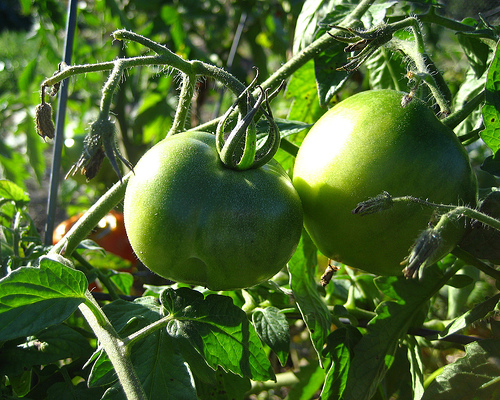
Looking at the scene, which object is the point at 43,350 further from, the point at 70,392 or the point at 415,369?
the point at 415,369

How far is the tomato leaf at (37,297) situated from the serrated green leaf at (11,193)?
14.4 inches

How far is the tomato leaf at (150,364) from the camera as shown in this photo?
19.7 inches

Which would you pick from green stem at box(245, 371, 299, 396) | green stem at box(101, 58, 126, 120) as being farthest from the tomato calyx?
green stem at box(245, 371, 299, 396)

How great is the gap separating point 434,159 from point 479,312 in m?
0.22

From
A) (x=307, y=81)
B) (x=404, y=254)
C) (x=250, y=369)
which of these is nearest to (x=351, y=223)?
(x=404, y=254)

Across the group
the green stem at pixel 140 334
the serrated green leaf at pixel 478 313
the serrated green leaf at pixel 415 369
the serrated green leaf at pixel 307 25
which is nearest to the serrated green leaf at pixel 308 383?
the serrated green leaf at pixel 415 369

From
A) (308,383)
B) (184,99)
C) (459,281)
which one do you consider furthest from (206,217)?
(308,383)

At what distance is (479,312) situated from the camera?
59cm

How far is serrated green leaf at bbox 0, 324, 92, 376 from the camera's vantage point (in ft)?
1.88

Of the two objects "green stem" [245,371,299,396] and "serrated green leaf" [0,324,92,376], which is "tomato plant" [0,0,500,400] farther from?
"green stem" [245,371,299,396]

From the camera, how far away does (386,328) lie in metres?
0.64

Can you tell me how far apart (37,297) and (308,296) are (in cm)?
31

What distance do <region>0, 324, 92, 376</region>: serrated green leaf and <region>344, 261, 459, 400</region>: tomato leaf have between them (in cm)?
34

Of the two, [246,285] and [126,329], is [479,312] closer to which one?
[246,285]
